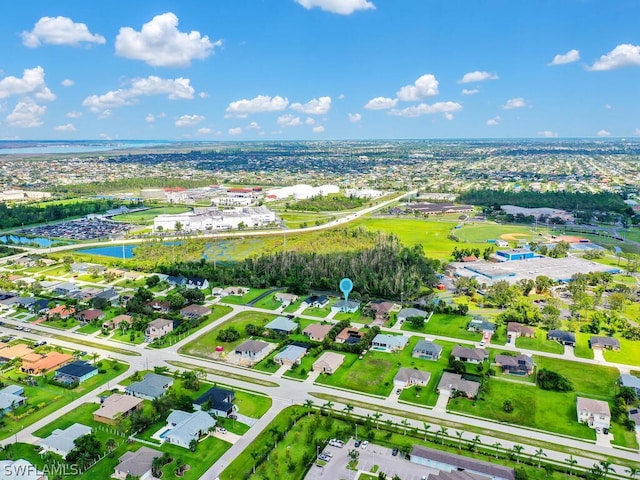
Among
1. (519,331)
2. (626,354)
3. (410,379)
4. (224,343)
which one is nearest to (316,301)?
(224,343)

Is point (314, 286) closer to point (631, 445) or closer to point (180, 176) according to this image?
point (631, 445)

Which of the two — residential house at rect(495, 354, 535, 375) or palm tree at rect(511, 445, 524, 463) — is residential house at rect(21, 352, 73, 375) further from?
residential house at rect(495, 354, 535, 375)

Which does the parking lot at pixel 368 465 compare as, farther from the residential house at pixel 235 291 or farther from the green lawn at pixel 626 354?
the residential house at pixel 235 291

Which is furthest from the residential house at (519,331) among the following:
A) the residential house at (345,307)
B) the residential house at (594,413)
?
the residential house at (345,307)

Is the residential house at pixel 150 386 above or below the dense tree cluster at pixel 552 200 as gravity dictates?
below

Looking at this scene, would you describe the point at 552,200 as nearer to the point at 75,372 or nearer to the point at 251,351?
the point at 251,351

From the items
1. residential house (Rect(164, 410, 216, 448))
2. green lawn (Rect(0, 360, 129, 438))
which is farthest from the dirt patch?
residential house (Rect(164, 410, 216, 448))

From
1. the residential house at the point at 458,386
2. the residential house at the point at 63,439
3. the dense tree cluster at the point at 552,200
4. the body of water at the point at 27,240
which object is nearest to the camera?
the residential house at the point at 63,439
